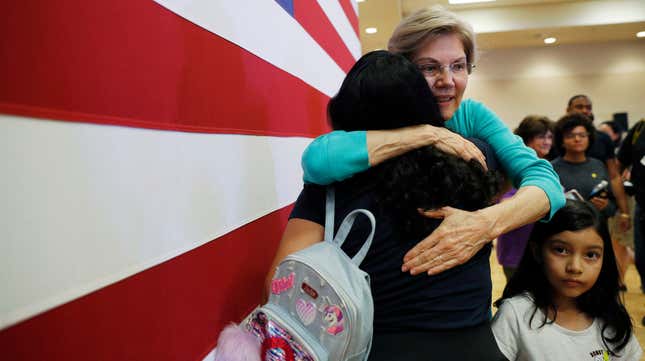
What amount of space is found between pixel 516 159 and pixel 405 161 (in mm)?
477

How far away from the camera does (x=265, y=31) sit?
1334 millimetres

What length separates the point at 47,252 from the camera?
556mm

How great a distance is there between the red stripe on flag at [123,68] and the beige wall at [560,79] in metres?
8.53

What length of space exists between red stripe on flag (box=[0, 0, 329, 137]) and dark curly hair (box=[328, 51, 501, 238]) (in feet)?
0.97

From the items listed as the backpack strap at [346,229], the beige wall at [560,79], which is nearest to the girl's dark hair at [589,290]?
the backpack strap at [346,229]

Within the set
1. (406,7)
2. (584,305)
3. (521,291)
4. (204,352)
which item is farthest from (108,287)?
(406,7)

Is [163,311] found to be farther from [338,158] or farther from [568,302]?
[568,302]

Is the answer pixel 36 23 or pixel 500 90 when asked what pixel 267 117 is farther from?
pixel 500 90

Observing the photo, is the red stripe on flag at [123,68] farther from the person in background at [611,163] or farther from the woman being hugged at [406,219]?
the person in background at [611,163]

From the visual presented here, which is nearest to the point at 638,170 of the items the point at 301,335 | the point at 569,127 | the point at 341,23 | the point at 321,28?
the point at 569,127

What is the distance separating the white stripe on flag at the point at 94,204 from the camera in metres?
0.52

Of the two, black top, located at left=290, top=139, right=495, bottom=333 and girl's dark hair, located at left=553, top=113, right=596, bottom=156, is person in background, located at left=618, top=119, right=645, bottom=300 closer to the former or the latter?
girl's dark hair, located at left=553, top=113, right=596, bottom=156

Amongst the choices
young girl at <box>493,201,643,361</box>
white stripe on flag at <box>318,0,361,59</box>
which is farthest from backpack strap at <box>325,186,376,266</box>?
white stripe on flag at <box>318,0,361,59</box>

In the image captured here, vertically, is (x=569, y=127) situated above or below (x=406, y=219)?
above
